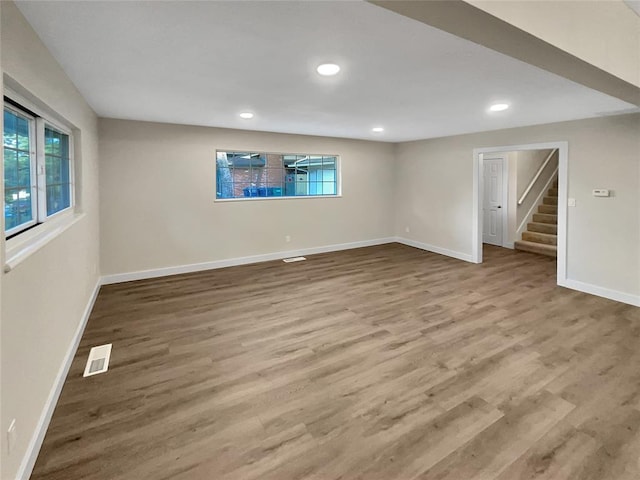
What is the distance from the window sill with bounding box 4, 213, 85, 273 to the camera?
1686mm

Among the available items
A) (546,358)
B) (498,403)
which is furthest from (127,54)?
(546,358)

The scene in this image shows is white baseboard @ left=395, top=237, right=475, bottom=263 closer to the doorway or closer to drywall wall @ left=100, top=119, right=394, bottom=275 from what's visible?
drywall wall @ left=100, top=119, right=394, bottom=275

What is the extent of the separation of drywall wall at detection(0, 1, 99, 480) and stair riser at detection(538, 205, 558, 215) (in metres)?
8.28

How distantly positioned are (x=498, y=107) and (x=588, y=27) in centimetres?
215

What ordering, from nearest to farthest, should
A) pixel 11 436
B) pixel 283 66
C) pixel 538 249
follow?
pixel 11 436 → pixel 283 66 → pixel 538 249

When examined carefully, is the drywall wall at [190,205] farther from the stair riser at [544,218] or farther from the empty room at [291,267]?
the stair riser at [544,218]

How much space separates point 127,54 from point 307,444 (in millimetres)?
2759

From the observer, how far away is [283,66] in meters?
2.54

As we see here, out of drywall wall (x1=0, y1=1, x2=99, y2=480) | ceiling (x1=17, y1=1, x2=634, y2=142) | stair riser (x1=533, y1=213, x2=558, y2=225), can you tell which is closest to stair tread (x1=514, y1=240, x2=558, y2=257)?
stair riser (x1=533, y1=213, x2=558, y2=225)

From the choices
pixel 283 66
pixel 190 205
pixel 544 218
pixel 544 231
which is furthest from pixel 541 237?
pixel 190 205

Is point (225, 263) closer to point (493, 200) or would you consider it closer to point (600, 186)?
point (600, 186)

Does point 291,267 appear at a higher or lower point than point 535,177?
lower

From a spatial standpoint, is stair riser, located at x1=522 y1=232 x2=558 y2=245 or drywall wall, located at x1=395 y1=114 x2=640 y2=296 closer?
drywall wall, located at x1=395 y1=114 x2=640 y2=296

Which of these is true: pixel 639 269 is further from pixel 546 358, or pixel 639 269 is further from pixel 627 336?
pixel 546 358
